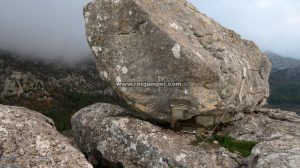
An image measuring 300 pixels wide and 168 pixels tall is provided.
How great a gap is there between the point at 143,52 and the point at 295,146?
318 inches

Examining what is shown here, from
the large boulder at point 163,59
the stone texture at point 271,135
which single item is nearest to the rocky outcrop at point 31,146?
the large boulder at point 163,59

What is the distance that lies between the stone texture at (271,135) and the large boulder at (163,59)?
4.47 ft

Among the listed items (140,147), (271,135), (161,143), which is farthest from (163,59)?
(271,135)

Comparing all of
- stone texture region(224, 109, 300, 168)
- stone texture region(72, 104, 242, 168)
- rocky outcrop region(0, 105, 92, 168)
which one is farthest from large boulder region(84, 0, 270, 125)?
rocky outcrop region(0, 105, 92, 168)

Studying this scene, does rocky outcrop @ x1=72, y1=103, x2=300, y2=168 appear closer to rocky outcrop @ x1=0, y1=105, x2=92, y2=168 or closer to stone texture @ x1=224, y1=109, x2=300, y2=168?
stone texture @ x1=224, y1=109, x2=300, y2=168

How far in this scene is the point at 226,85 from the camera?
2011cm

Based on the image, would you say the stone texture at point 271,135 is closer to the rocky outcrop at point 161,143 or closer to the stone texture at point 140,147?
the rocky outcrop at point 161,143

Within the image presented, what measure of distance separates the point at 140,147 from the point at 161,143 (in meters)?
0.97

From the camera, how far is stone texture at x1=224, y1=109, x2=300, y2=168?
52.9ft

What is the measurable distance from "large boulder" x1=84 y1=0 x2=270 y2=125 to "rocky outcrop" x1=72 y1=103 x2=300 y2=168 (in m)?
1.28

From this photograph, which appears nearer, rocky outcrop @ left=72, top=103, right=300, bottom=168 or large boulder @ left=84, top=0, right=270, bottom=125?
rocky outcrop @ left=72, top=103, right=300, bottom=168

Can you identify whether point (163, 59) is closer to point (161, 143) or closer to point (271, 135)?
point (161, 143)

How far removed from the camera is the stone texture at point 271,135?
16125 millimetres

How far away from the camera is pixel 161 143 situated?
1848 centimetres
